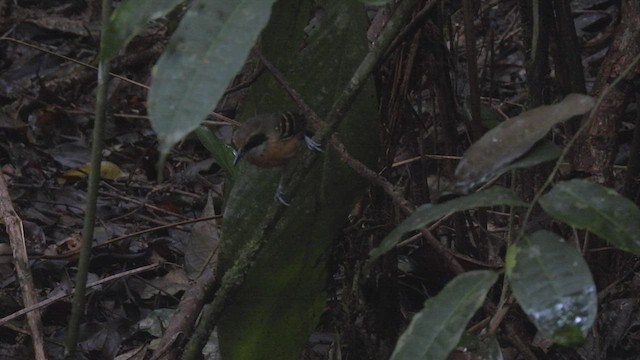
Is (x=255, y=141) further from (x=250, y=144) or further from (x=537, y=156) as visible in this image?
(x=537, y=156)

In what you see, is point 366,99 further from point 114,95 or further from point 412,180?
point 114,95

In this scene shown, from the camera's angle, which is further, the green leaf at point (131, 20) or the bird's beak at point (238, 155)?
the bird's beak at point (238, 155)

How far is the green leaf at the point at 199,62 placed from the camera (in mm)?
1164

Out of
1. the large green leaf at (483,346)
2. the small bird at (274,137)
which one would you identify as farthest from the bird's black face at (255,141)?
the large green leaf at (483,346)

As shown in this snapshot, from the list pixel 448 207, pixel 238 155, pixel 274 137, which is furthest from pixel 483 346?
pixel 238 155

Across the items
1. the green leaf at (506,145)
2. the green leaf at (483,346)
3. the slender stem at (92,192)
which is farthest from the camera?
the slender stem at (92,192)

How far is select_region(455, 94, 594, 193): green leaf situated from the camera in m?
1.38

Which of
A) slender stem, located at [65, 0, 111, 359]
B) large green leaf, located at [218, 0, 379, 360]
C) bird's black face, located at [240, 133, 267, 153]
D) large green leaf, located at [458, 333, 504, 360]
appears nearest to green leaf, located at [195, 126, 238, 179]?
bird's black face, located at [240, 133, 267, 153]

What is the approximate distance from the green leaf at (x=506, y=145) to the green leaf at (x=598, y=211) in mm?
99

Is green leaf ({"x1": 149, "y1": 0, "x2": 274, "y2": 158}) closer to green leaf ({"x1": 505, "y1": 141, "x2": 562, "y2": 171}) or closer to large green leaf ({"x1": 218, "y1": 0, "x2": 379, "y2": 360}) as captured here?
green leaf ({"x1": 505, "y1": 141, "x2": 562, "y2": 171})

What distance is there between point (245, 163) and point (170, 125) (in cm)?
128

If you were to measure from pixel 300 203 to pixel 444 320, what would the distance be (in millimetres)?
953

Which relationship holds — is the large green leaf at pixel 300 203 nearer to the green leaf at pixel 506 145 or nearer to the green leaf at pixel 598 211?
the green leaf at pixel 506 145

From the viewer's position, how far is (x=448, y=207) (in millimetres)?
1357
